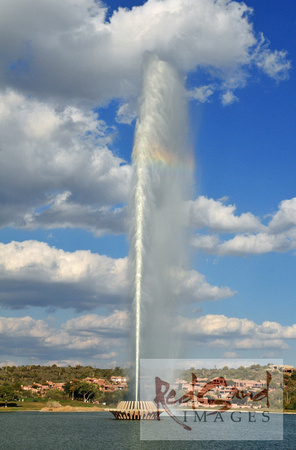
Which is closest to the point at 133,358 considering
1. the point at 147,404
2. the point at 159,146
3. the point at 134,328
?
the point at 134,328

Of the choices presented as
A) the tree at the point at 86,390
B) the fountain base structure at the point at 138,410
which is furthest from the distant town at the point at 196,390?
the fountain base structure at the point at 138,410

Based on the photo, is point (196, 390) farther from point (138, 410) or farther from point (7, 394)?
point (138, 410)

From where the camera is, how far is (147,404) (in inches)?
1865

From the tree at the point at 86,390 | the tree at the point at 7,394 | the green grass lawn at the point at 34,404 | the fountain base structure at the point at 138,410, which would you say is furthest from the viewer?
the tree at the point at 86,390

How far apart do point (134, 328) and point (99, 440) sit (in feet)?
32.1

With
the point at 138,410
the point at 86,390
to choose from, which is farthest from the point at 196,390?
the point at 138,410

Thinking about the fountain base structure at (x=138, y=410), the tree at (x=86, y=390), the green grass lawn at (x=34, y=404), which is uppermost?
the fountain base structure at (x=138, y=410)

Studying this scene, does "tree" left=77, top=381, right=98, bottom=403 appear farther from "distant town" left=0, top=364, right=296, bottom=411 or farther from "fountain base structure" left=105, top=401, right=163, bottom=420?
"fountain base structure" left=105, top=401, right=163, bottom=420

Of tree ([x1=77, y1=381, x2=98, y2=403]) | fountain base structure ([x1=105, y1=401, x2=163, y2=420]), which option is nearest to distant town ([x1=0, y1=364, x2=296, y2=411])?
tree ([x1=77, y1=381, x2=98, y2=403])

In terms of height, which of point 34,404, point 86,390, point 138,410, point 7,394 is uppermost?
point 138,410

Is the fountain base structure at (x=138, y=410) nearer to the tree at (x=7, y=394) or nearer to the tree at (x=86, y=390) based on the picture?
the tree at (x=7, y=394)

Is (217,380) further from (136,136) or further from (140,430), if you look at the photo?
(136,136)

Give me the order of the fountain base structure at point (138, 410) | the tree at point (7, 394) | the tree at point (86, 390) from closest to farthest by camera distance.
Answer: the fountain base structure at point (138, 410) → the tree at point (7, 394) → the tree at point (86, 390)

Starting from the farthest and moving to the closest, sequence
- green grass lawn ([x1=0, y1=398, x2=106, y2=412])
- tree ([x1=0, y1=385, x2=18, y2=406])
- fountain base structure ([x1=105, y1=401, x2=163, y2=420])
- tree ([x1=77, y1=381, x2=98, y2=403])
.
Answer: tree ([x1=77, y1=381, x2=98, y2=403])
tree ([x1=0, y1=385, x2=18, y2=406])
green grass lawn ([x1=0, y1=398, x2=106, y2=412])
fountain base structure ([x1=105, y1=401, x2=163, y2=420])
